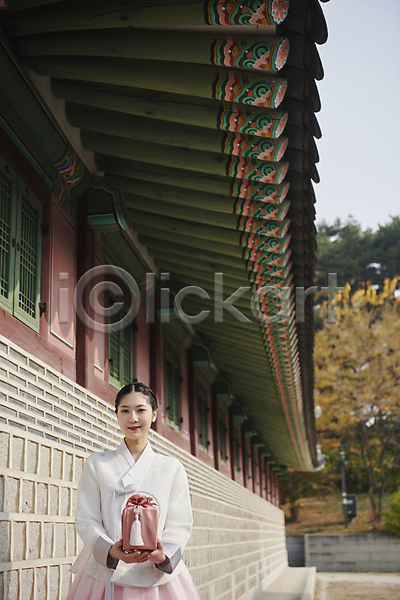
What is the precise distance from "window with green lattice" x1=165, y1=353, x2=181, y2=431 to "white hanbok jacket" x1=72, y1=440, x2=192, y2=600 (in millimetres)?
5534

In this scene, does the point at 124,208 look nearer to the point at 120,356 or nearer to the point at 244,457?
the point at 120,356

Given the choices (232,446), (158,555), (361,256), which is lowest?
(158,555)

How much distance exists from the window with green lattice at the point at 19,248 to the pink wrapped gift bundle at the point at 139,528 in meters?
1.75

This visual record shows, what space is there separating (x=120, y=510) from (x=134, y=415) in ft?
1.27

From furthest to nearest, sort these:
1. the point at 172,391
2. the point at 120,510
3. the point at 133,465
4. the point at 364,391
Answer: the point at 364,391, the point at 172,391, the point at 133,465, the point at 120,510

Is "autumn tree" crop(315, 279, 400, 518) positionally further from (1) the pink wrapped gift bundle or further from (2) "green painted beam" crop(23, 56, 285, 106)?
(1) the pink wrapped gift bundle

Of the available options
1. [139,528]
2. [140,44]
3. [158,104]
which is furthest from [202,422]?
[139,528]

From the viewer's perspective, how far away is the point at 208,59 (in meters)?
3.50

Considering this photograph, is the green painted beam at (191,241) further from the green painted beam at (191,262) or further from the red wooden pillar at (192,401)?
the red wooden pillar at (192,401)

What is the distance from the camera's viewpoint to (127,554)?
2.53 m

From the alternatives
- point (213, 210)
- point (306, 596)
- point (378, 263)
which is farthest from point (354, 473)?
point (213, 210)

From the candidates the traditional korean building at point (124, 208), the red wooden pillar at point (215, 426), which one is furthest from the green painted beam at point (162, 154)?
the red wooden pillar at point (215, 426)

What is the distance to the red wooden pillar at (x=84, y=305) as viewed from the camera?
5113 mm

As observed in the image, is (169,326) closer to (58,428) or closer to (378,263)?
(58,428)
